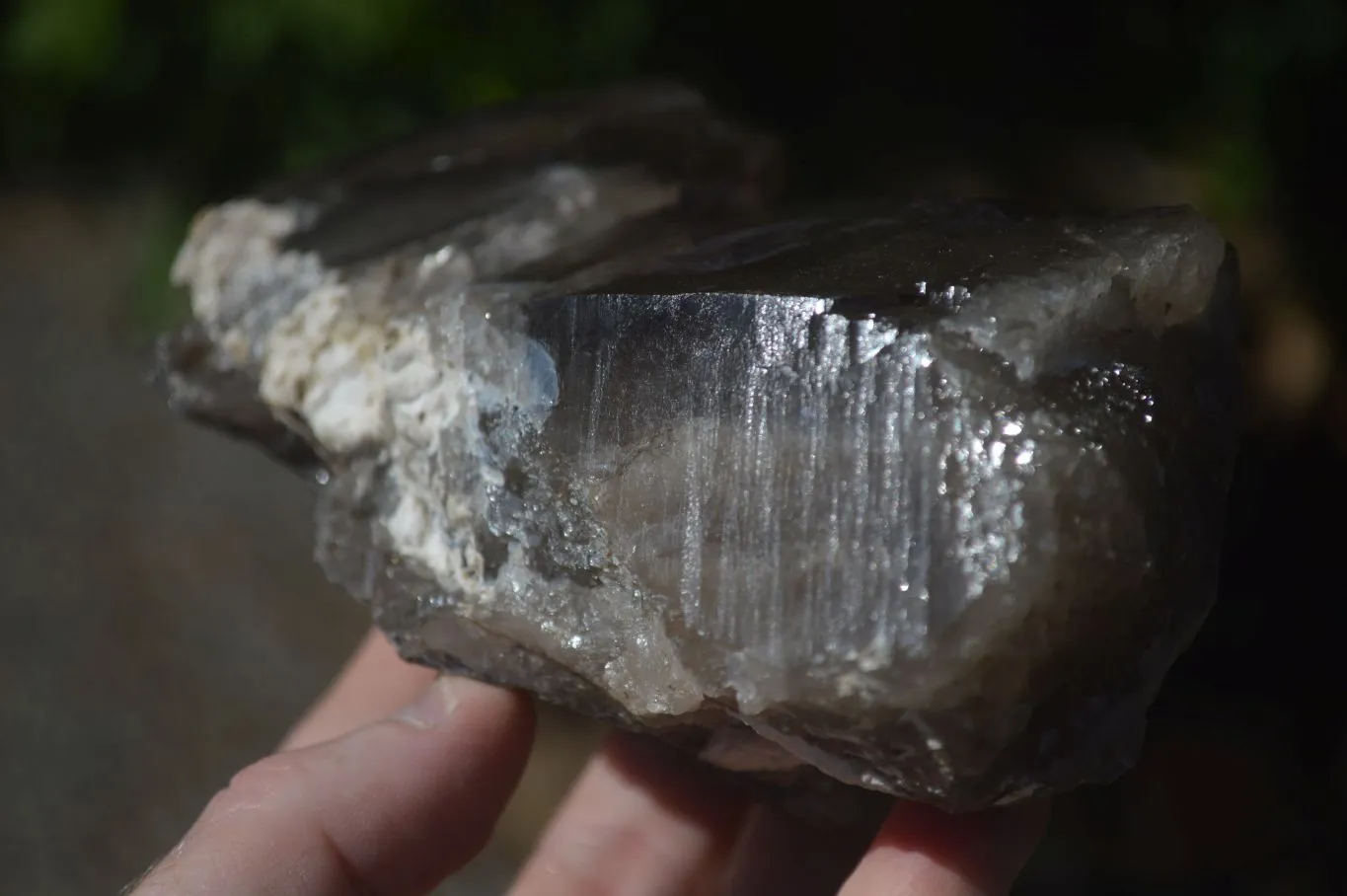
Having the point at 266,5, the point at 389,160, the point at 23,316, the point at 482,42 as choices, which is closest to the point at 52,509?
the point at 23,316

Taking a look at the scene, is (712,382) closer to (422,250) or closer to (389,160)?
(422,250)

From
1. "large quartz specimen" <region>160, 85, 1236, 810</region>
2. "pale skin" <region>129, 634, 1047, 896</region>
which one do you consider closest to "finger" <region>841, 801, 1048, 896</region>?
"pale skin" <region>129, 634, 1047, 896</region>

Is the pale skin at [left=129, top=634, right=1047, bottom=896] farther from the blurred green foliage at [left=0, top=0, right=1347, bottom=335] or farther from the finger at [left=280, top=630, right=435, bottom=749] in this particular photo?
the blurred green foliage at [left=0, top=0, right=1347, bottom=335]

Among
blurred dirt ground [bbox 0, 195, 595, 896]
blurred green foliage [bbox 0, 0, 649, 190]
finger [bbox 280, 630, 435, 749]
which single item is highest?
blurred green foliage [bbox 0, 0, 649, 190]

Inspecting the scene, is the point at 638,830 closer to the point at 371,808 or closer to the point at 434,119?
the point at 371,808

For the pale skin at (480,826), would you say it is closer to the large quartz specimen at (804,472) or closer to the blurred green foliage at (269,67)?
the large quartz specimen at (804,472)

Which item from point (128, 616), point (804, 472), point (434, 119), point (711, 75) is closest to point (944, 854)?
point (804, 472)

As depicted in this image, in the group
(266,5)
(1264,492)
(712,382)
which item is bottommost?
(1264,492)

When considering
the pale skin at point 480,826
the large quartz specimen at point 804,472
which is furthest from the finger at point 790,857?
the large quartz specimen at point 804,472
